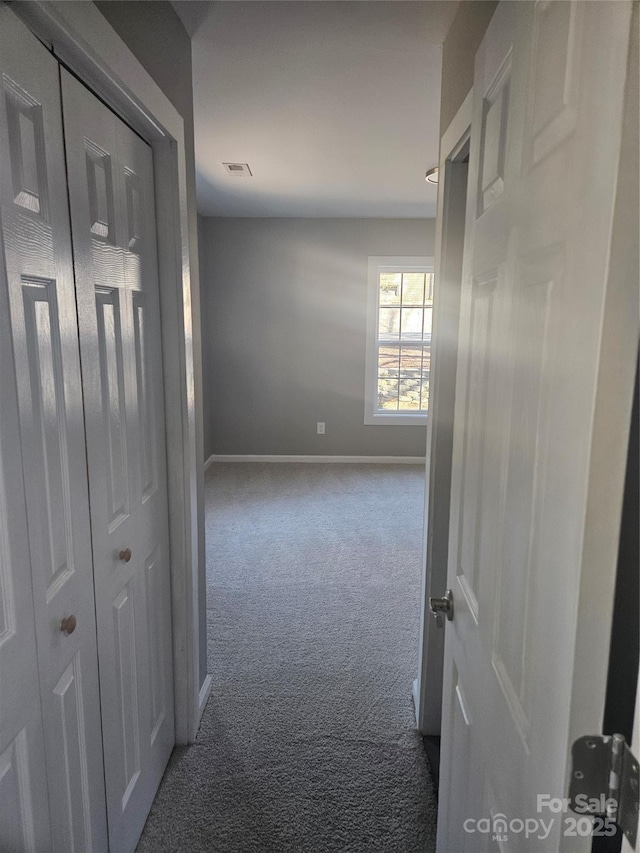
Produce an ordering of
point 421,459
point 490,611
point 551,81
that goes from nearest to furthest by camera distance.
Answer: point 551,81 < point 490,611 < point 421,459

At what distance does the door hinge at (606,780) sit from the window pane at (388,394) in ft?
17.4

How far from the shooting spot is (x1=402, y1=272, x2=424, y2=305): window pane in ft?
18.4

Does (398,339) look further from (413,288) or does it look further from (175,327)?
(175,327)

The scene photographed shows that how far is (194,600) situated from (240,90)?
2.10 meters

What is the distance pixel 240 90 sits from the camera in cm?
237

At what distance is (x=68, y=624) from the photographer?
1118mm

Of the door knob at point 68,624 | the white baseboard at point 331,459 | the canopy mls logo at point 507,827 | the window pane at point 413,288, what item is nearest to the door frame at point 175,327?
the door knob at point 68,624

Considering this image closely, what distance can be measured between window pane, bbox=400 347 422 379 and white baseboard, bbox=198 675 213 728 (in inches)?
160

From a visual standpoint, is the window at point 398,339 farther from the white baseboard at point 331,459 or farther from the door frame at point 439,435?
the door frame at point 439,435

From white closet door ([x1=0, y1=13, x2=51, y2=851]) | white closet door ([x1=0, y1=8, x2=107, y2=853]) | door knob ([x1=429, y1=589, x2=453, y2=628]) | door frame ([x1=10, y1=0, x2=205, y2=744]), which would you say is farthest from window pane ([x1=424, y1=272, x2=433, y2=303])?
white closet door ([x1=0, y1=13, x2=51, y2=851])

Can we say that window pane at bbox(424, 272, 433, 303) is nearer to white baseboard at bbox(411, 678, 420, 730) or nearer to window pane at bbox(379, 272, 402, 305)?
window pane at bbox(379, 272, 402, 305)

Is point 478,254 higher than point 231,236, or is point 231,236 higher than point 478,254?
point 231,236

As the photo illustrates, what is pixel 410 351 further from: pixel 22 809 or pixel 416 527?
pixel 22 809

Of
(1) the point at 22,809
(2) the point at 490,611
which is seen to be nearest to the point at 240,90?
(2) the point at 490,611
